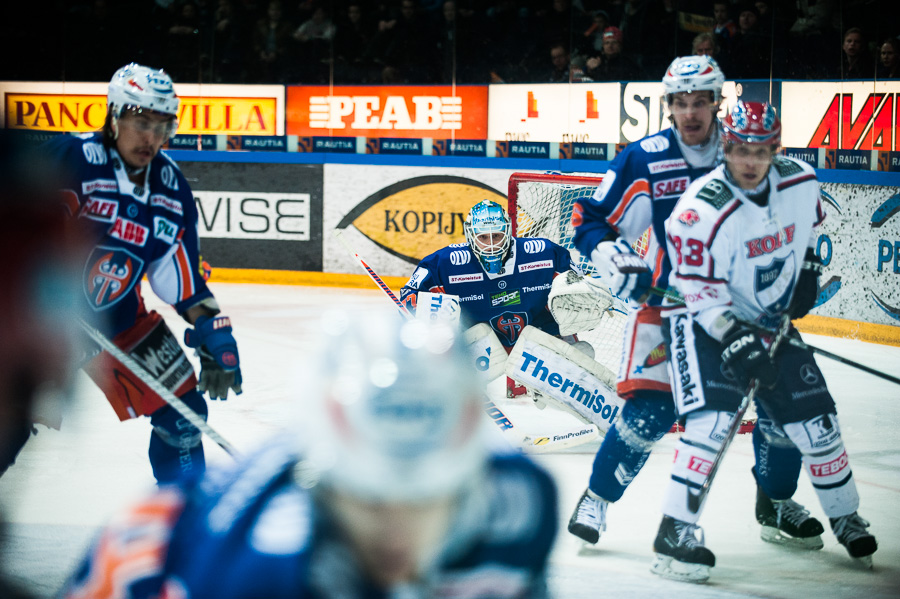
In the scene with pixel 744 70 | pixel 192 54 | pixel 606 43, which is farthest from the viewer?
pixel 192 54

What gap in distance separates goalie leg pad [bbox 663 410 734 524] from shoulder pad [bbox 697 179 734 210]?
1.65ft

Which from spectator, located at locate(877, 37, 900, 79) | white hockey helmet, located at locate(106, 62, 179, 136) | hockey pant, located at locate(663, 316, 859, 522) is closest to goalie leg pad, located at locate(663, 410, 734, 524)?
hockey pant, located at locate(663, 316, 859, 522)

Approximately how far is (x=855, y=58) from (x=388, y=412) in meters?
7.21

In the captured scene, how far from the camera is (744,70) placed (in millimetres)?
7984

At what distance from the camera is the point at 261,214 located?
830 cm

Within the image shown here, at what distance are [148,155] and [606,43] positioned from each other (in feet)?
22.0

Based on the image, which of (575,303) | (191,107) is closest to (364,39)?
(191,107)

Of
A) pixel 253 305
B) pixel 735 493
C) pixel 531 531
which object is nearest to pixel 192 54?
pixel 253 305

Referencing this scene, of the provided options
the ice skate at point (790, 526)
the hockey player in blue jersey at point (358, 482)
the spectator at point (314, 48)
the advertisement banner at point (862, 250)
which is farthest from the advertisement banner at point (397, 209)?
the hockey player in blue jersey at point (358, 482)

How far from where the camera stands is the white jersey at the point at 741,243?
2.69 meters

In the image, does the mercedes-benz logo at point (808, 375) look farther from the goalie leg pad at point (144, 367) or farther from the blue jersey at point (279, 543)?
the blue jersey at point (279, 543)

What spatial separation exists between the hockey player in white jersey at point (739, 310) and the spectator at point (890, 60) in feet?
15.3

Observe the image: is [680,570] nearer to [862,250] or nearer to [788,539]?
[788,539]

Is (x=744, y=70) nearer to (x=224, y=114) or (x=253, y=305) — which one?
(x=253, y=305)
